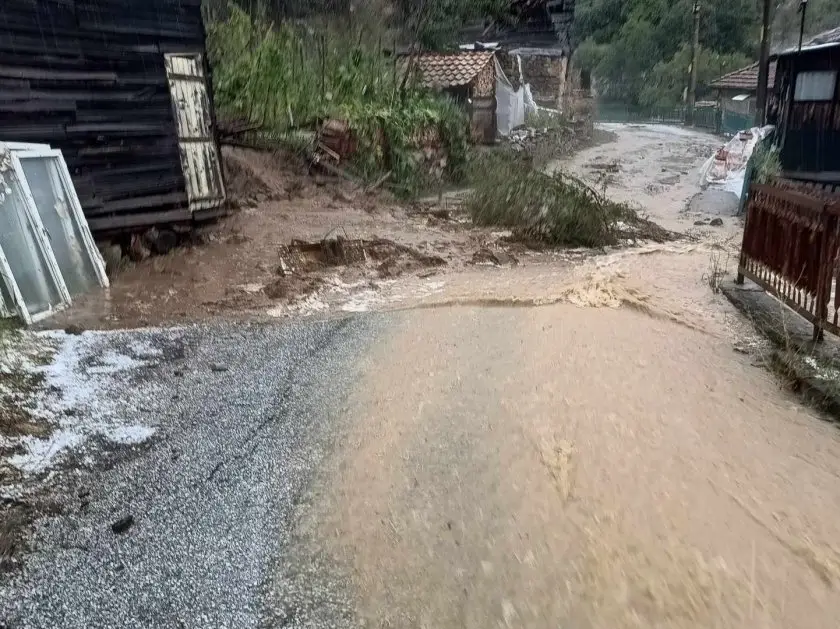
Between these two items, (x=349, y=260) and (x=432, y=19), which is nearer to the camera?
(x=349, y=260)

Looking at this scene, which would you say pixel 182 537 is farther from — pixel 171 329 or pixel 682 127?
pixel 682 127

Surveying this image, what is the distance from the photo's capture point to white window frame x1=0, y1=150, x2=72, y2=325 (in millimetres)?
4953

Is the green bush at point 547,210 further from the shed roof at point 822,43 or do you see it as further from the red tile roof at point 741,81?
the red tile roof at point 741,81

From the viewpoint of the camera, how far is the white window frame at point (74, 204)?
5996 mm

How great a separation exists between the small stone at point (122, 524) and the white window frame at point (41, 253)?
2.60 metres

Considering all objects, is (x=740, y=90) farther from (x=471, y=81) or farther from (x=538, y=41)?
(x=471, y=81)

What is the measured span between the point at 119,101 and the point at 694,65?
32.9 metres

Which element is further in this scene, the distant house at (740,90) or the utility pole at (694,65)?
the utility pole at (694,65)

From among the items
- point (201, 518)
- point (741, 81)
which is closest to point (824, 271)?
point (201, 518)

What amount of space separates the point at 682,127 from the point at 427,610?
117 ft

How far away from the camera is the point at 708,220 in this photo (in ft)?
43.8

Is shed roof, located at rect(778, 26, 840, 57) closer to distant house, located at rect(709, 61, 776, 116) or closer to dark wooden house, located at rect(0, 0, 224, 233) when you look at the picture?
dark wooden house, located at rect(0, 0, 224, 233)

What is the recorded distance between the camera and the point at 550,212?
29.7 ft

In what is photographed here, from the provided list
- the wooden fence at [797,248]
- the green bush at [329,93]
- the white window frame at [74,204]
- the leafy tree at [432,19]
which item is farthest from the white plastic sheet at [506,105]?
the white window frame at [74,204]
